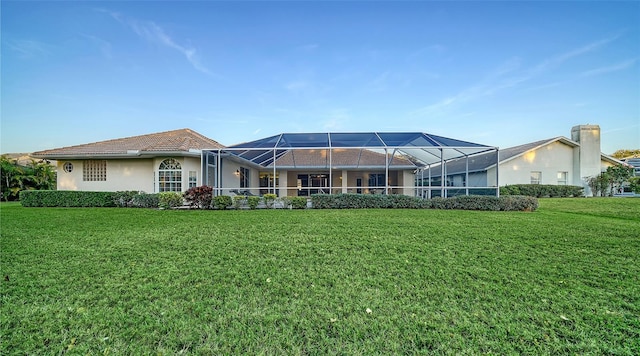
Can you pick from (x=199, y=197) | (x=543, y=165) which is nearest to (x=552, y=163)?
(x=543, y=165)

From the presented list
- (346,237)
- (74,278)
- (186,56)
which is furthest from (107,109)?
(346,237)

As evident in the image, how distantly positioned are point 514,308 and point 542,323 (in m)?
0.32

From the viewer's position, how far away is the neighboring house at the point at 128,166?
49.4ft

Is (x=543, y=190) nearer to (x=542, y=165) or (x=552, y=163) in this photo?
(x=542, y=165)

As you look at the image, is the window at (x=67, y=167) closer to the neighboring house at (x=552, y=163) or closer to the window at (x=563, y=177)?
the neighboring house at (x=552, y=163)

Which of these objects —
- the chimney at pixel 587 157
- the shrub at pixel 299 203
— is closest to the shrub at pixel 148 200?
the shrub at pixel 299 203

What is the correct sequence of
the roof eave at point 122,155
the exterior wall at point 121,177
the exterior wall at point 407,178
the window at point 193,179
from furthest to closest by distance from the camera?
the exterior wall at point 407,178, the exterior wall at point 121,177, the window at point 193,179, the roof eave at point 122,155

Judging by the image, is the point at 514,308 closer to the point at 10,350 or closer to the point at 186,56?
the point at 10,350

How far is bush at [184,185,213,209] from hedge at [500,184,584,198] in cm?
1830

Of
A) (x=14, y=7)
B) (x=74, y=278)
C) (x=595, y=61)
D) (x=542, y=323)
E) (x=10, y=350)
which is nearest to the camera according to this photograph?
(x=10, y=350)

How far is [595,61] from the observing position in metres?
13.4

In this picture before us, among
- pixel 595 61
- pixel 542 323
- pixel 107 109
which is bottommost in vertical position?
pixel 542 323

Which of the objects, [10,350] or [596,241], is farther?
[596,241]

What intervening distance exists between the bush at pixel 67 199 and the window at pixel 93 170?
2.08 metres
